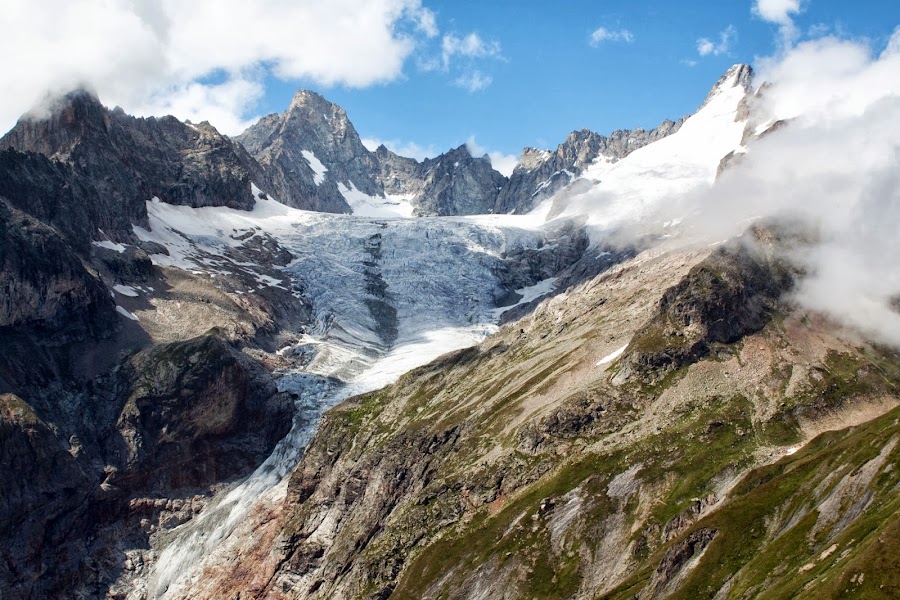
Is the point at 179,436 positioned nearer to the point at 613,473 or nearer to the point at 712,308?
the point at 613,473

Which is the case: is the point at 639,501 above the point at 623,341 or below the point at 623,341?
below

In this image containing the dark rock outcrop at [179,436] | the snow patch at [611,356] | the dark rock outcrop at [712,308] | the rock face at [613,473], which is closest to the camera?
the rock face at [613,473]

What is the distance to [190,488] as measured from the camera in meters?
187

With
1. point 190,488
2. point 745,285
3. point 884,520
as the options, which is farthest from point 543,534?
point 190,488

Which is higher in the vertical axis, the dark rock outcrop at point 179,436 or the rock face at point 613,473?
the dark rock outcrop at point 179,436

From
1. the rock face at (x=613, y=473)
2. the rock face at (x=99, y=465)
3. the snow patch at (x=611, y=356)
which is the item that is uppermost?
the rock face at (x=99, y=465)

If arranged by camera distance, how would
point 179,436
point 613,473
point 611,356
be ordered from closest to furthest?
point 613,473 → point 611,356 → point 179,436

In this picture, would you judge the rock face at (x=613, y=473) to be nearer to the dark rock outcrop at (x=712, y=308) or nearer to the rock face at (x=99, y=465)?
the dark rock outcrop at (x=712, y=308)

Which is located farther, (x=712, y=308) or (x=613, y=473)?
(x=712, y=308)

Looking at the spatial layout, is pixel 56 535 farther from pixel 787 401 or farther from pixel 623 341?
pixel 787 401

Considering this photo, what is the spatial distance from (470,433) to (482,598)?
42908 millimetres

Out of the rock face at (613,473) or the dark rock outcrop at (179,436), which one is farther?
the dark rock outcrop at (179,436)

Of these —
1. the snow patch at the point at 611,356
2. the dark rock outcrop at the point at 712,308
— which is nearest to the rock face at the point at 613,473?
the dark rock outcrop at the point at 712,308

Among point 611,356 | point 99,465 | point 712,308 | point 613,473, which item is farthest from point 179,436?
point 712,308
